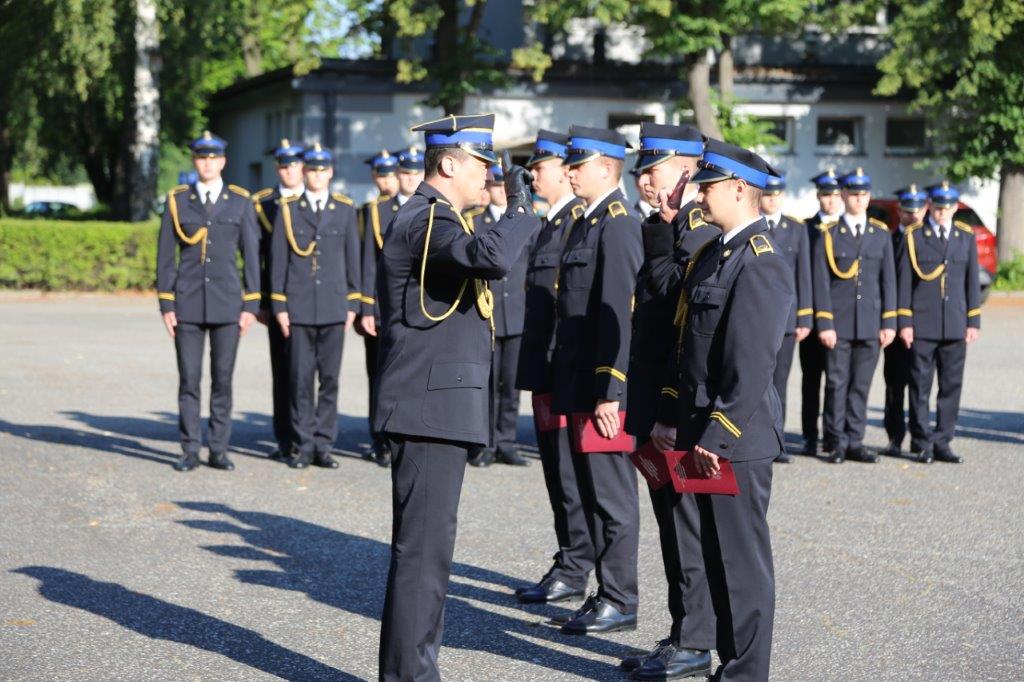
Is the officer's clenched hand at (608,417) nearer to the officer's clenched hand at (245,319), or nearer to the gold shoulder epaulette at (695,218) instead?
the gold shoulder epaulette at (695,218)

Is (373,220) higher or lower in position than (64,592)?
A: higher

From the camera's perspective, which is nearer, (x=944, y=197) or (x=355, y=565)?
(x=355, y=565)

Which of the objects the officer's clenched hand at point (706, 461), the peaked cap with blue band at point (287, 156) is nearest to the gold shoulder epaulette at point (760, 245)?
the officer's clenched hand at point (706, 461)

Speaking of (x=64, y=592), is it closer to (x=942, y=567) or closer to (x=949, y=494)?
(x=942, y=567)

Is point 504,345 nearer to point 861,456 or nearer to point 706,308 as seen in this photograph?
point 861,456

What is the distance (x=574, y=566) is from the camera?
730 centimetres

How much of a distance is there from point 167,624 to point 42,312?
17875mm

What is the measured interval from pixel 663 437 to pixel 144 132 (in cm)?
2748

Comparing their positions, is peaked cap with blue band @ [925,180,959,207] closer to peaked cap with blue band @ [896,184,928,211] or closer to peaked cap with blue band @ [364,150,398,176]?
peaked cap with blue band @ [896,184,928,211]

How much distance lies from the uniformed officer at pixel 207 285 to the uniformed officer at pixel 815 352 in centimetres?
435

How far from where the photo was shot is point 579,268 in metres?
6.98

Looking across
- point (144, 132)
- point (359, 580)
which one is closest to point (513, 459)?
point (359, 580)

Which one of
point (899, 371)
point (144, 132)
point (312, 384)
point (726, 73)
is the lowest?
point (312, 384)

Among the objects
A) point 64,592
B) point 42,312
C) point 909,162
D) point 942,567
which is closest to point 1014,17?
point 909,162
